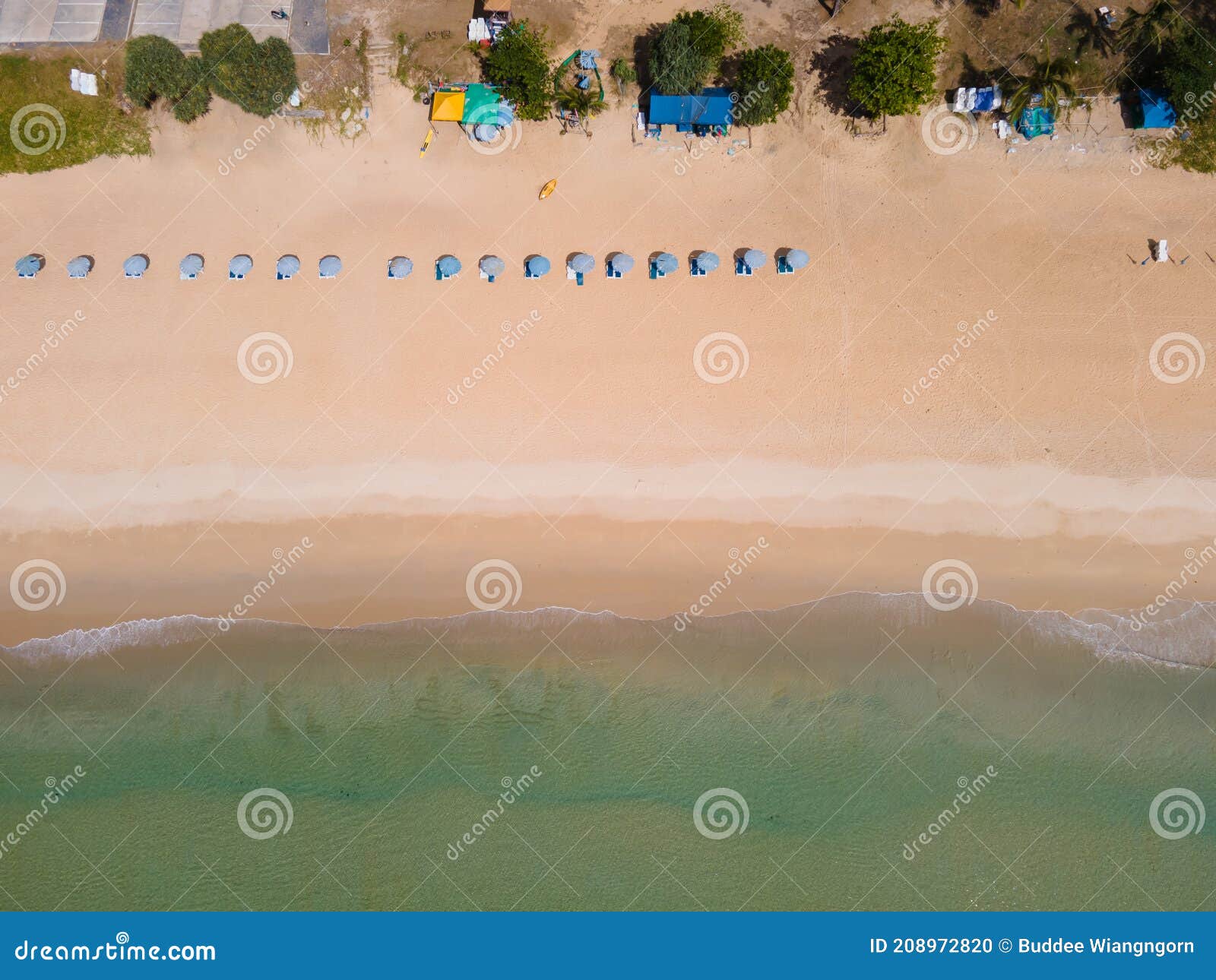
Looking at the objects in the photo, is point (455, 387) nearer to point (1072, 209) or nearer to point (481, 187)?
point (481, 187)

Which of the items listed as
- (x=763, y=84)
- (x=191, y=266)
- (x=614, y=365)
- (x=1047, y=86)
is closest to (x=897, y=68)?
(x=763, y=84)

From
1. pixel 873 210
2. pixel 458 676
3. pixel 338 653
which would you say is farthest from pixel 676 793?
pixel 873 210

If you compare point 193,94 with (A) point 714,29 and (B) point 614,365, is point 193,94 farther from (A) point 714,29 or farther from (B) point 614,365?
(A) point 714,29

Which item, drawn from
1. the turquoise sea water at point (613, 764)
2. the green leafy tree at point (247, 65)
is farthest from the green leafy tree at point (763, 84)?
the turquoise sea water at point (613, 764)

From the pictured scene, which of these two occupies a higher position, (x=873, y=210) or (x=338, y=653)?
(x=873, y=210)

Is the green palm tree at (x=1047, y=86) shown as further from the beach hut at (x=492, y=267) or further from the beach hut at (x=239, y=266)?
the beach hut at (x=239, y=266)

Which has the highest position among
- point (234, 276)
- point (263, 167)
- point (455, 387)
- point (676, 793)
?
point (263, 167)
